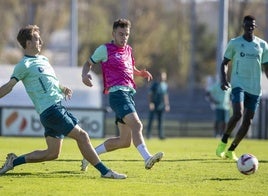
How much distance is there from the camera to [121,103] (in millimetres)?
13578

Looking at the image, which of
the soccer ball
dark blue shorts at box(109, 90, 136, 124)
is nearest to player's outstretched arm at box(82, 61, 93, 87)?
dark blue shorts at box(109, 90, 136, 124)

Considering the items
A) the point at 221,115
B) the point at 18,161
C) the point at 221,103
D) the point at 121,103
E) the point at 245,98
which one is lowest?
the point at 221,115

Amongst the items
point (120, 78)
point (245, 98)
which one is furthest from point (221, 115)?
point (120, 78)

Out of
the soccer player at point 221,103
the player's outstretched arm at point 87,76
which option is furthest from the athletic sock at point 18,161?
the soccer player at point 221,103

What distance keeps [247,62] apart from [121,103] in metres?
3.53

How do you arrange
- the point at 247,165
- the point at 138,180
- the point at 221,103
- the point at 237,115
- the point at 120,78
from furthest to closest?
the point at 221,103
the point at 237,115
the point at 120,78
the point at 247,165
the point at 138,180

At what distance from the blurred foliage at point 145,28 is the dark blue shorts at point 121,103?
3837cm

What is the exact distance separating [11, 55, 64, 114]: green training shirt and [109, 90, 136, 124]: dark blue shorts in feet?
4.37

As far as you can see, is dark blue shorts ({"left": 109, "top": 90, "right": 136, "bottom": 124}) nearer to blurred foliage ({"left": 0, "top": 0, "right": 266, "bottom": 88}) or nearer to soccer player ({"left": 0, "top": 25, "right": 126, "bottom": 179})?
soccer player ({"left": 0, "top": 25, "right": 126, "bottom": 179})

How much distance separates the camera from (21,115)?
2798 cm

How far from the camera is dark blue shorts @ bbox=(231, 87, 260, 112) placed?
53.2 feet

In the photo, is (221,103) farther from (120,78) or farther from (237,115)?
(120,78)

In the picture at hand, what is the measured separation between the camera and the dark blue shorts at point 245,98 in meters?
16.2

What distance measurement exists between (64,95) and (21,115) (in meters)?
15.2
